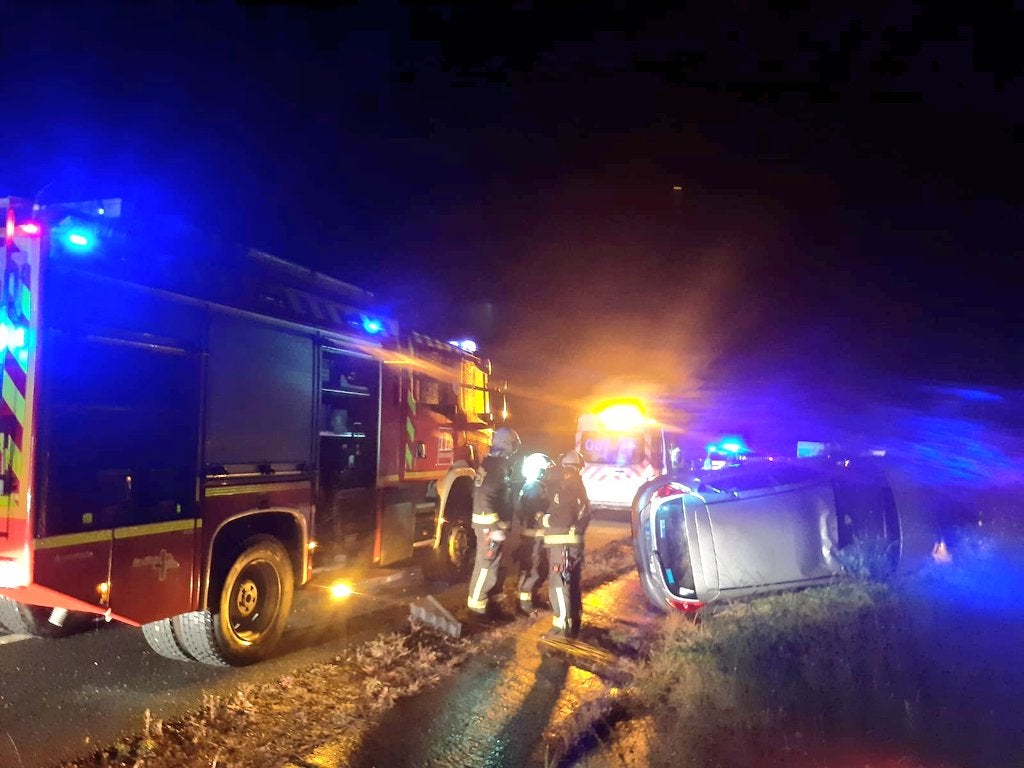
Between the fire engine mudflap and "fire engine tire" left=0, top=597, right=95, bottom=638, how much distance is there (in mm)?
2020

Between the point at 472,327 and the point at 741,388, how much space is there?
9.60m

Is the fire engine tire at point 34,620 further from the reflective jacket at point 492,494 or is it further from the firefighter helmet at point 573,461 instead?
the firefighter helmet at point 573,461

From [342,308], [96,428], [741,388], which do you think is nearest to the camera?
[96,428]

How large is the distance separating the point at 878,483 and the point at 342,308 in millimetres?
4515

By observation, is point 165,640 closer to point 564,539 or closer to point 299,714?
point 299,714

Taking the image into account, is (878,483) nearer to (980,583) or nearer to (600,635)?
(980,583)

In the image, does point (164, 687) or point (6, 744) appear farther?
point (164, 687)

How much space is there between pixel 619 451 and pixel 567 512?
24.7 ft

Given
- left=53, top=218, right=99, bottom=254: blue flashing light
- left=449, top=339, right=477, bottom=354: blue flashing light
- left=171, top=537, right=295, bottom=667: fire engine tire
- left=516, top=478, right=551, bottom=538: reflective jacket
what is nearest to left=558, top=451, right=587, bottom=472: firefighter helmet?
left=516, top=478, right=551, bottom=538: reflective jacket

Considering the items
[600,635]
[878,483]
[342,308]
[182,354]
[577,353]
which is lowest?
[600,635]

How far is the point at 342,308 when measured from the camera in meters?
6.60

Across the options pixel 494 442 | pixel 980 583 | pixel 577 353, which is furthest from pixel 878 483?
pixel 577 353

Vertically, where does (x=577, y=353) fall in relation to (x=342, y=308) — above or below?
above

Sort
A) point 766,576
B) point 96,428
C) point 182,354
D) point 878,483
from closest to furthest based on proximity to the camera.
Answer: point 96,428
point 182,354
point 766,576
point 878,483
